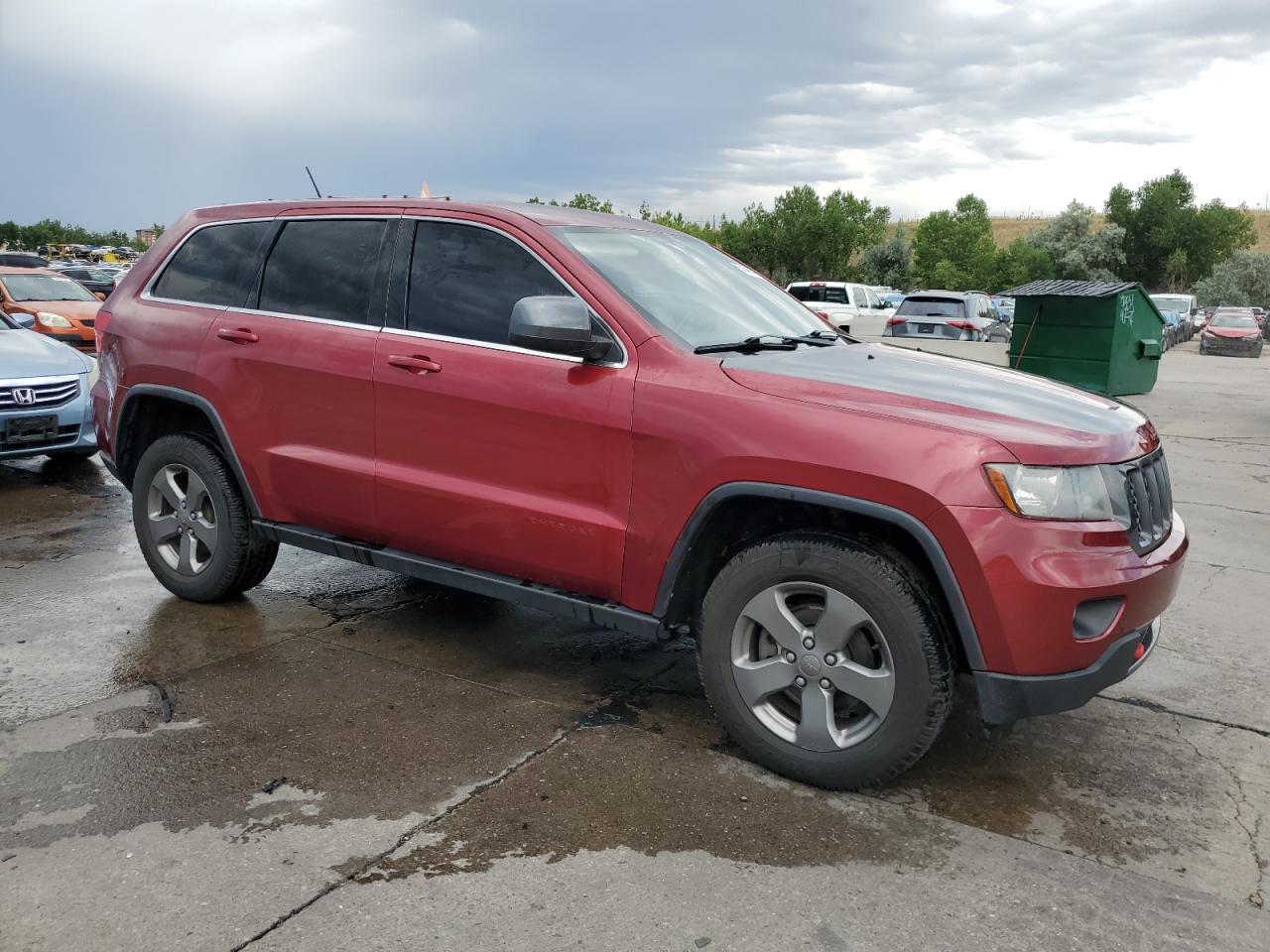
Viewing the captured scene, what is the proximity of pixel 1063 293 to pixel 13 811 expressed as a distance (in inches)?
555

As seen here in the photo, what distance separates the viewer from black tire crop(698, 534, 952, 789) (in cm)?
314

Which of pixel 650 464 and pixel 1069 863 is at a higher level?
pixel 650 464

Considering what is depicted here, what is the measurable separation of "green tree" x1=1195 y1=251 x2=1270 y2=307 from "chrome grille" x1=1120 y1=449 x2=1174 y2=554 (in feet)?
194

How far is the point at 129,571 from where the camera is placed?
588 centimetres

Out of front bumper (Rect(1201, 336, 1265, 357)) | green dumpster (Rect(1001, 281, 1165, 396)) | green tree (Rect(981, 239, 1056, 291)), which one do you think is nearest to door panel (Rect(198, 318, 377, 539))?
green dumpster (Rect(1001, 281, 1165, 396))

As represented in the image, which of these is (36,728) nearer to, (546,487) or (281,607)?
(281,607)

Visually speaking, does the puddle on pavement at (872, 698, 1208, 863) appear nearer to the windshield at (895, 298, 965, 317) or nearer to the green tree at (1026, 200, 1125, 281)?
the windshield at (895, 298, 965, 317)

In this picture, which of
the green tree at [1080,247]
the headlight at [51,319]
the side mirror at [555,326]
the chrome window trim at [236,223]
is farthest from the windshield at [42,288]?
the green tree at [1080,247]

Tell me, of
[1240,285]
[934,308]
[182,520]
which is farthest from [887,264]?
[182,520]

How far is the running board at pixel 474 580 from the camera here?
367 centimetres

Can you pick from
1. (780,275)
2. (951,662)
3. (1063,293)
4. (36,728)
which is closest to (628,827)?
(951,662)

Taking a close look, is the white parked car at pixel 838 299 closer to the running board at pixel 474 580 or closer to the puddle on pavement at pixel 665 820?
the running board at pixel 474 580

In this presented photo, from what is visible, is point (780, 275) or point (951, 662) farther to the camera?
point (780, 275)

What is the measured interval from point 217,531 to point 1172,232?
79317mm
